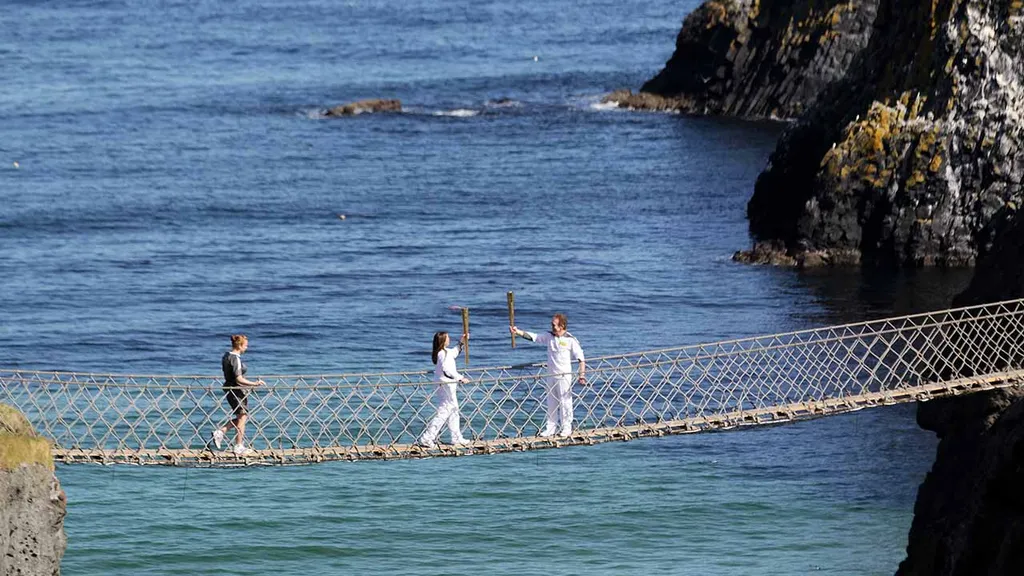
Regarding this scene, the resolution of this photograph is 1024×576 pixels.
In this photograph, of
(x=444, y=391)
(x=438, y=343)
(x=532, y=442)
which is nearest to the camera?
(x=532, y=442)

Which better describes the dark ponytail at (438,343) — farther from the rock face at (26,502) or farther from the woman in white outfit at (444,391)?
the rock face at (26,502)

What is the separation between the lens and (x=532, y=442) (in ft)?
72.6

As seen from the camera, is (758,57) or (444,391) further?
(758,57)

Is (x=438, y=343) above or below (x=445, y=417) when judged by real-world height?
above

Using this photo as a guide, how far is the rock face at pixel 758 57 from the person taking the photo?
66.1 m

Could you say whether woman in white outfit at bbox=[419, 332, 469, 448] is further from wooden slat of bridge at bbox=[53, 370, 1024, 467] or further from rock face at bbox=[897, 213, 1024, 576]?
rock face at bbox=[897, 213, 1024, 576]

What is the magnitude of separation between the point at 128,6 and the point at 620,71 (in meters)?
40.7

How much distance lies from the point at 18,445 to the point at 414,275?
28.7m

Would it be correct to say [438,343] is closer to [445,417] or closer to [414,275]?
[445,417]

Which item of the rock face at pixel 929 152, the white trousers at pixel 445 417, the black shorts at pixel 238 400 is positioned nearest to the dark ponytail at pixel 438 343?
the white trousers at pixel 445 417

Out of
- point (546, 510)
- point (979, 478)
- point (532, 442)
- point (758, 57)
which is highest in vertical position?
point (758, 57)

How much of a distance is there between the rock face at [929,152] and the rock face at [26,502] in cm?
2762

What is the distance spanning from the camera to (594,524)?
31.2 m

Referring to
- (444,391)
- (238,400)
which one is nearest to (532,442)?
(444,391)
